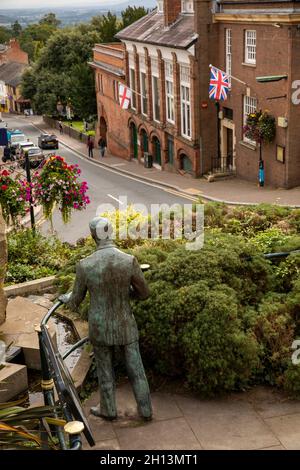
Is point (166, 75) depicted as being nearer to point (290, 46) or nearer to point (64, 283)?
point (290, 46)

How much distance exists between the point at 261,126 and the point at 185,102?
29.5 ft

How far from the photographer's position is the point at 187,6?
38.8 m

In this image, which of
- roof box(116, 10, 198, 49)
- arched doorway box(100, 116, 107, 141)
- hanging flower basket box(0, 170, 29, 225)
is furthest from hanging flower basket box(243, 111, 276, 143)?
arched doorway box(100, 116, 107, 141)

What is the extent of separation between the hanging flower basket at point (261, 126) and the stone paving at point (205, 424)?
941 inches

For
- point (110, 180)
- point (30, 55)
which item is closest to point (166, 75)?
point (110, 180)

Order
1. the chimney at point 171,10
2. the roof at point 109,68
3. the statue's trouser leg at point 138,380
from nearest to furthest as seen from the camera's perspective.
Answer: the statue's trouser leg at point 138,380, the chimney at point 171,10, the roof at point 109,68

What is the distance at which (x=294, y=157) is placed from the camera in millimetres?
29594

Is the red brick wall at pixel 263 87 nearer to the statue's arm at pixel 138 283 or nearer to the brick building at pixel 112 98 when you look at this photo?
the brick building at pixel 112 98

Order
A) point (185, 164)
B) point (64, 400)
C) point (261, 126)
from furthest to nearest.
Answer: point (185, 164) < point (261, 126) < point (64, 400)

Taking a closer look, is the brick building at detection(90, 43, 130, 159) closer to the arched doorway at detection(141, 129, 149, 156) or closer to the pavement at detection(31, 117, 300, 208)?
the arched doorway at detection(141, 129, 149, 156)

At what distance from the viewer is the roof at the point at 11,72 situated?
110000mm

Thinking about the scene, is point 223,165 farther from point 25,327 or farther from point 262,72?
point 25,327

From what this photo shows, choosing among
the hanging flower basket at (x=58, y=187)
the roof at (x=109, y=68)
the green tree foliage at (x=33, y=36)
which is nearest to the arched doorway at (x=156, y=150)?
the roof at (x=109, y=68)

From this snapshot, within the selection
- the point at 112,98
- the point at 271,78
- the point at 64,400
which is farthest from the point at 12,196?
the point at 112,98
